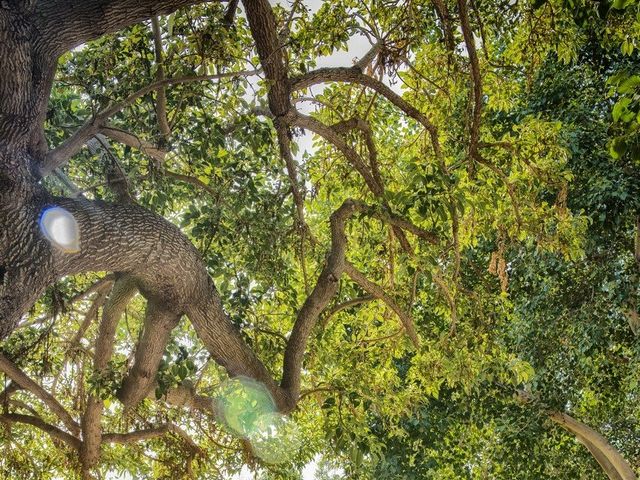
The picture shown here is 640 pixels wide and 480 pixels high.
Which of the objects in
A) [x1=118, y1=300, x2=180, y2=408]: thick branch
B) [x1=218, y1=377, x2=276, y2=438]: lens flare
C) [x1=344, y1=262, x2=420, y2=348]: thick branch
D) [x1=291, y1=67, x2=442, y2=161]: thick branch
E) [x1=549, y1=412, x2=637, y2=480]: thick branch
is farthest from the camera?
[x1=549, y1=412, x2=637, y2=480]: thick branch

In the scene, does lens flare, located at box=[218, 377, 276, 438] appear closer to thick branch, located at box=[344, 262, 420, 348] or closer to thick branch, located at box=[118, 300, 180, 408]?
thick branch, located at box=[118, 300, 180, 408]

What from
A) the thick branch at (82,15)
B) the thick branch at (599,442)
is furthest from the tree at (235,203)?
the thick branch at (599,442)

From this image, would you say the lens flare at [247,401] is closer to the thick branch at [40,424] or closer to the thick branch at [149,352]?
the thick branch at [149,352]

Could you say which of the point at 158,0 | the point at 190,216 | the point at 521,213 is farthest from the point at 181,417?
the point at 158,0

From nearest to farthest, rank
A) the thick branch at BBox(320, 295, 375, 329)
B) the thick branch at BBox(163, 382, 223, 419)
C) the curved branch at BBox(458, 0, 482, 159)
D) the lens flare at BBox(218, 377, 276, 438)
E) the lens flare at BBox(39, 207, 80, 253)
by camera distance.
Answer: the lens flare at BBox(39, 207, 80, 253), the curved branch at BBox(458, 0, 482, 159), the lens flare at BBox(218, 377, 276, 438), the thick branch at BBox(163, 382, 223, 419), the thick branch at BBox(320, 295, 375, 329)

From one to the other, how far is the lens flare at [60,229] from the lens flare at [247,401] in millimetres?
1733

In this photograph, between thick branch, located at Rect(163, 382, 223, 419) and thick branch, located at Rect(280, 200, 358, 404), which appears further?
thick branch, located at Rect(163, 382, 223, 419)

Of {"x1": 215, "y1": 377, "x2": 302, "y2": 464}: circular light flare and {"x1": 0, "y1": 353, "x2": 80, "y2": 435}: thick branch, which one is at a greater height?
{"x1": 0, "y1": 353, "x2": 80, "y2": 435}: thick branch

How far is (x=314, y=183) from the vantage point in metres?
5.94

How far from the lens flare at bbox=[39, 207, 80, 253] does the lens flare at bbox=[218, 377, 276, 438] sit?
173cm

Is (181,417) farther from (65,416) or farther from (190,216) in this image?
(190,216)

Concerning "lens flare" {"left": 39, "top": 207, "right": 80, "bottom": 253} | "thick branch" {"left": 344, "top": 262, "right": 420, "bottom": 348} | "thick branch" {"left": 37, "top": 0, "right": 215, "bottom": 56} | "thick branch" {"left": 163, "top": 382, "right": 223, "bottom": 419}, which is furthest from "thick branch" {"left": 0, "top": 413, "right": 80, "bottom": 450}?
"thick branch" {"left": 37, "top": 0, "right": 215, "bottom": 56}

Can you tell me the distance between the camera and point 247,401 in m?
4.48

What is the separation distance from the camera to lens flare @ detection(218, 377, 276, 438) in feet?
14.7
